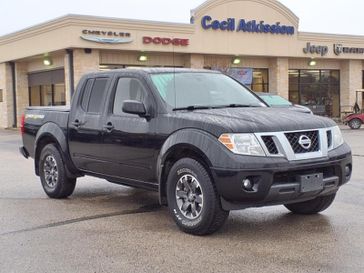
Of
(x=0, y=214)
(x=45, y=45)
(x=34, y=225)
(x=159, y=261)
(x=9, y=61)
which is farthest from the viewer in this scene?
(x=9, y=61)

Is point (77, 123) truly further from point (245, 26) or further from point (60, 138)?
point (245, 26)

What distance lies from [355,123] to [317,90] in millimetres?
8272

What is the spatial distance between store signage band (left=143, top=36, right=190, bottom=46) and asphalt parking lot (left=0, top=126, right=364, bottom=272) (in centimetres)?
1981

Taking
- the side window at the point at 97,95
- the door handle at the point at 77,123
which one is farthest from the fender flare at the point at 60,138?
the side window at the point at 97,95

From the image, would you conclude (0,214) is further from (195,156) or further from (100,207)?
(195,156)

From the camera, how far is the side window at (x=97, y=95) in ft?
25.4

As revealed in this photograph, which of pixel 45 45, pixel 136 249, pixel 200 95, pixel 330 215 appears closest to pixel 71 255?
pixel 136 249

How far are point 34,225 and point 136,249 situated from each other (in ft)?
5.79

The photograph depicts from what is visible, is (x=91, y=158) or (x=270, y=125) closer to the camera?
(x=270, y=125)

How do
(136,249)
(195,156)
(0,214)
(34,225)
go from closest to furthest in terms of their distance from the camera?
1. (136,249)
2. (195,156)
3. (34,225)
4. (0,214)

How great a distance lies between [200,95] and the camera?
6926mm

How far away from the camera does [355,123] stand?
2838 centimetres

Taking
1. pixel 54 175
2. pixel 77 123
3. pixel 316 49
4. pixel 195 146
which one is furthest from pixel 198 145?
pixel 316 49

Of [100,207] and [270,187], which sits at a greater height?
[270,187]
